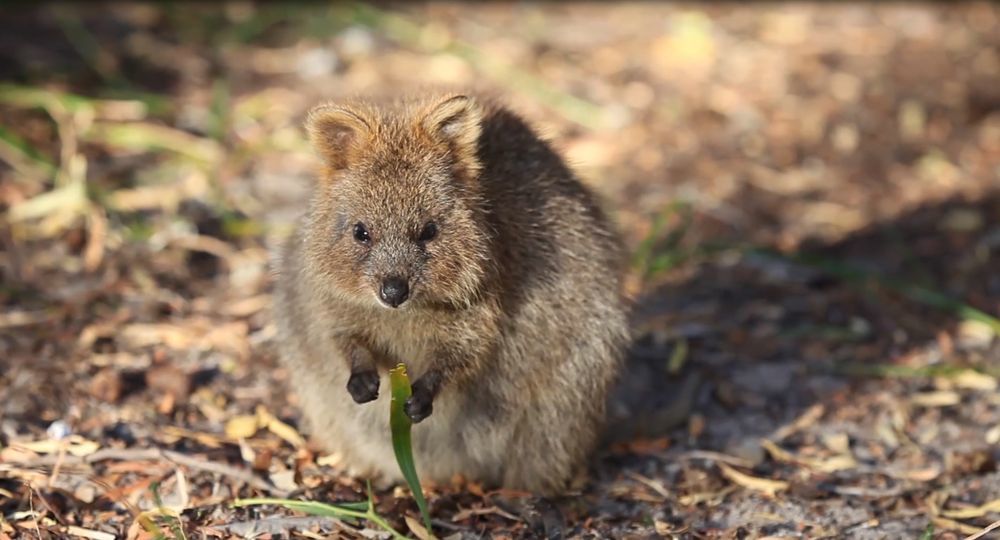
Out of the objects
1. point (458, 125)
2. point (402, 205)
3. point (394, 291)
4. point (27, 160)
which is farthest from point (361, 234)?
point (27, 160)

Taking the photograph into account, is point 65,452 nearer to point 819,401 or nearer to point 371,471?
point 371,471

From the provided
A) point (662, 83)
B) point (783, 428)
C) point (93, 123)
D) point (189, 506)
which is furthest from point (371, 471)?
point (662, 83)

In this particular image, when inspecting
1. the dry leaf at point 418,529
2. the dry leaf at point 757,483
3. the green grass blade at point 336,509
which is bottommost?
the dry leaf at point 418,529

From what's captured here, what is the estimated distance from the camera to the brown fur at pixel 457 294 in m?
3.96

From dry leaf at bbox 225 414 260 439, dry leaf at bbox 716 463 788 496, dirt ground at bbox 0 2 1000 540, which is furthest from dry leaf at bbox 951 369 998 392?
dry leaf at bbox 225 414 260 439

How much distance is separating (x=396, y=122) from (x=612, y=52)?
187 inches

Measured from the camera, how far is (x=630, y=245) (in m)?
6.38

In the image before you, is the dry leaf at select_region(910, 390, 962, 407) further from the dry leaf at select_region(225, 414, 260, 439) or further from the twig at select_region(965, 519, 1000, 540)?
the dry leaf at select_region(225, 414, 260, 439)

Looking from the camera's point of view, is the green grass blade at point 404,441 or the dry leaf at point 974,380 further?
the dry leaf at point 974,380

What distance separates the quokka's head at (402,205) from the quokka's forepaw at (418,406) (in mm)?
297

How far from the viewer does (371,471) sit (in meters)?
4.55

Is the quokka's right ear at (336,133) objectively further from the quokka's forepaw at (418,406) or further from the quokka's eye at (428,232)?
the quokka's forepaw at (418,406)

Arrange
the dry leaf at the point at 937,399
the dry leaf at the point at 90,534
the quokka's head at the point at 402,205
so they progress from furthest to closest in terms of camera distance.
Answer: the dry leaf at the point at 937,399, the dry leaf at the point at 90,534, the quokka's head at the point at 402,205

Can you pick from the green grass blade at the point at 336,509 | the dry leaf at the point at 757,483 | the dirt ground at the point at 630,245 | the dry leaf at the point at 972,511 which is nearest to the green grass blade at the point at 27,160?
the dirt ground at the point at 630,245
